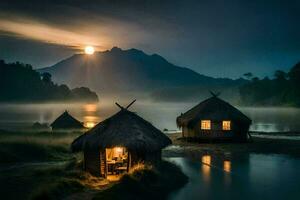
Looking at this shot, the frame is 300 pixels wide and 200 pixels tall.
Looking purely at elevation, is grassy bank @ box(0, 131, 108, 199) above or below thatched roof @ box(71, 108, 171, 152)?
below

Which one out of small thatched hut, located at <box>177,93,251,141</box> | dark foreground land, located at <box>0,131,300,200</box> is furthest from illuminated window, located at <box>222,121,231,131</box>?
dark foreground land, located at <box>0,131,300,200</box>

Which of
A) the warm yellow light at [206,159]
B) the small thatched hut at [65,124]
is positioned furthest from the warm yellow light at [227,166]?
the small thatched hut at [65,124]

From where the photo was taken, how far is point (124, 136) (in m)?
26.3

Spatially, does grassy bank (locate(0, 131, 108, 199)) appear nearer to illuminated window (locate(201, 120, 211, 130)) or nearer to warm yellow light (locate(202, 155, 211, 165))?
warm yellow light (locate(202, 155, 211, 165))

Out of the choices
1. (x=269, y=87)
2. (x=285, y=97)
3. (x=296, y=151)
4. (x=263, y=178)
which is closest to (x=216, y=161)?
(x=263, y=178)

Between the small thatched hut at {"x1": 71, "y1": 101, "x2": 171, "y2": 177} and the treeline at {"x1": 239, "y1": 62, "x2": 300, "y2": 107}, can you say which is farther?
the treeline at {"x1": 239, "y1": 62, "x2": 300, "y2": 107}

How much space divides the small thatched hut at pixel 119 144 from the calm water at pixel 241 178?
10.6ft

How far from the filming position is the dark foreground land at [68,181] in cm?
2180

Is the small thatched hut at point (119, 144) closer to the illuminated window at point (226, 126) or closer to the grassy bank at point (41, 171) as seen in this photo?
the grassy bank at point (41, 171)

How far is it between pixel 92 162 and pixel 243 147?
22.8 m

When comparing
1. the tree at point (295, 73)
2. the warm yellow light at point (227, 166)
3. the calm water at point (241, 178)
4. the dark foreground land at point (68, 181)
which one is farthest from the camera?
the tree at point (295, 73)

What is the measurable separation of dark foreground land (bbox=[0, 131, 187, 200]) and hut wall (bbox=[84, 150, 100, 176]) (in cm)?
64

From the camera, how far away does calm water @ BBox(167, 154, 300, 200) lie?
25.3 meters

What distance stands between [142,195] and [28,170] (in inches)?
402
